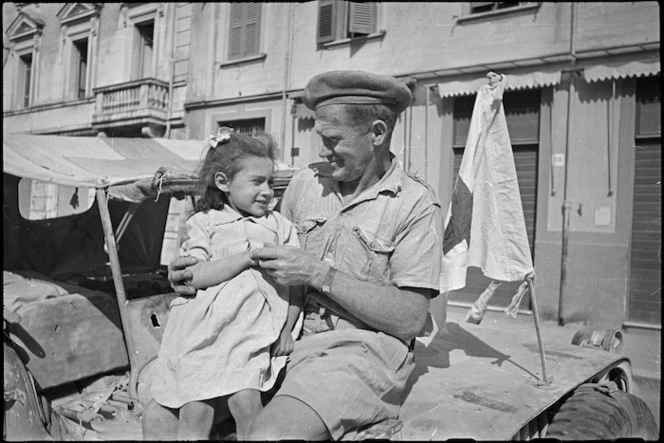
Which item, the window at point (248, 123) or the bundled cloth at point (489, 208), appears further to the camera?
the window at point (248, 123)

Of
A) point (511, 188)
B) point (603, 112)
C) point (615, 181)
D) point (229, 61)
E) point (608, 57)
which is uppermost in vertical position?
point (229, 61)

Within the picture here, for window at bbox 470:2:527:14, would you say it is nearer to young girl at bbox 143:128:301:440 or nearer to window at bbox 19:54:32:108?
young girl at bbox 143:128:301:440

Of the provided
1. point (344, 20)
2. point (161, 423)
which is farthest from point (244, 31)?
point (161, 423)

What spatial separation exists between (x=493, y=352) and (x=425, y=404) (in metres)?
1.25

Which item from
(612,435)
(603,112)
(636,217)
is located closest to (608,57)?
(603,112)

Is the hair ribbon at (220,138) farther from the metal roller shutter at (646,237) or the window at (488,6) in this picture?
the window at (488,6)

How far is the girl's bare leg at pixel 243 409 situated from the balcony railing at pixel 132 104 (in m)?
12.7

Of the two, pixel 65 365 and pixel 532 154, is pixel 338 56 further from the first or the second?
pixel 65 365

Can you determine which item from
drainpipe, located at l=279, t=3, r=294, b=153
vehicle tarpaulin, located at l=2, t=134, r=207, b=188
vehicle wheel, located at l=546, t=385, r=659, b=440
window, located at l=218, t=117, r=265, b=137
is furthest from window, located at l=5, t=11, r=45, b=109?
vehicle wheel, located at l=546, t=385, r=659, b=440

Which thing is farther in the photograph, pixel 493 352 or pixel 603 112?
pixel 603 112

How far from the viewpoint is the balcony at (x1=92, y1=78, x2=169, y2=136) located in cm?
1357

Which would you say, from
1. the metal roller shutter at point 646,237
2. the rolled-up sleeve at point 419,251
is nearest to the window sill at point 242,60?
the metal roller shutter at point 646,237

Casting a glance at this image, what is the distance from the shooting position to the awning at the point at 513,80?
8755mm

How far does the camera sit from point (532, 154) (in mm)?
9273
